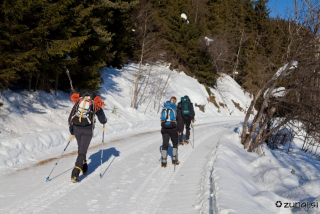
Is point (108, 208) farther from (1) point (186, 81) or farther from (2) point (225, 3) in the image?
(2) point (225, 3)

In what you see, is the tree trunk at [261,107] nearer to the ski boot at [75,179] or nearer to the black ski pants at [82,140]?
the black ski pants at [82,140]

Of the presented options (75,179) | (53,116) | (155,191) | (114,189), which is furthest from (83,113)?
(53,116)

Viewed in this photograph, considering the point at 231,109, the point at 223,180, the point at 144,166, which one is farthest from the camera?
the point at 231,109

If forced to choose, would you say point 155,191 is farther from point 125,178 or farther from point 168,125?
point 168,125

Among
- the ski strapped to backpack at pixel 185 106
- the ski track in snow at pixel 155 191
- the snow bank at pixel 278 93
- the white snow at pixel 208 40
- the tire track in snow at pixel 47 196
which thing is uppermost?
the white snow at pixel 208 40

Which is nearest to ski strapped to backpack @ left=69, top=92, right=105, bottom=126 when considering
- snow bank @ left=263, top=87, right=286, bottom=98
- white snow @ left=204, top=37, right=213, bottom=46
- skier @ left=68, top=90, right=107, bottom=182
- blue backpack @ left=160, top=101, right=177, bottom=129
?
skier @ left=68, top=90, right=107, bottom=182

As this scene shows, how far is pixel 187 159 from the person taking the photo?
27.7 ft

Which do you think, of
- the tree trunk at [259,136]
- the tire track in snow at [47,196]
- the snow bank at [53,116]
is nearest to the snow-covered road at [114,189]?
the tire track in snow at [47,196]

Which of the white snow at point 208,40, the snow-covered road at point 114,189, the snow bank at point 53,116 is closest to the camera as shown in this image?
the snow-covered road at point 114,189

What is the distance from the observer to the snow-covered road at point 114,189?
4.16 m

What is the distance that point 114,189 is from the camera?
16.8ft

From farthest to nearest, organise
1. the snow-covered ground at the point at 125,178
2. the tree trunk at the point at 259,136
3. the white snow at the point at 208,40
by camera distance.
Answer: the white snow at the point at 208,40 → the tree trunk at the point at 259,136 → the snow-covered ground at the point at 125,178

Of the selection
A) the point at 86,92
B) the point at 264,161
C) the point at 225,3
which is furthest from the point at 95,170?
the point at 225,3

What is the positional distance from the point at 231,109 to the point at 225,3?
2505 cm
